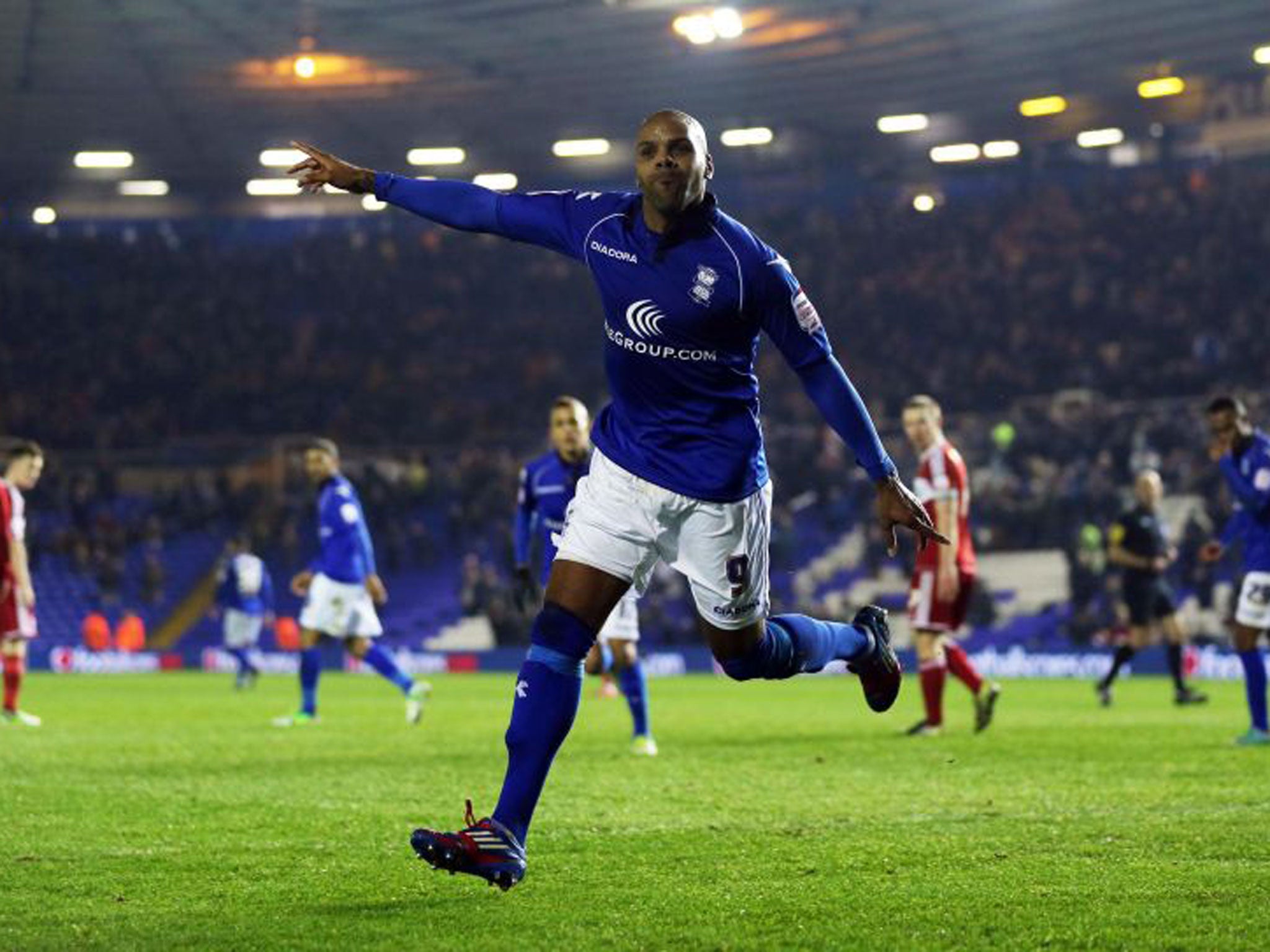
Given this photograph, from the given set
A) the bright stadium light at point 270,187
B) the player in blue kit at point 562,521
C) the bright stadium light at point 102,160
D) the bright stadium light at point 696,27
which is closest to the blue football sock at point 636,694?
the player in blue kit at point 562,521

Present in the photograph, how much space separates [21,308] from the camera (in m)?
44.7

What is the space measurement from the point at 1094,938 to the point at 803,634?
2154 millimetres

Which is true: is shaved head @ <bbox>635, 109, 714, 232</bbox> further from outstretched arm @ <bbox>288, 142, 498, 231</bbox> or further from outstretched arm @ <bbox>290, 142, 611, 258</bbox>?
outstretched arm @ <bbox>288, 142, 498, 231</bbox>

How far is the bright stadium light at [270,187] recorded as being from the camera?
154ft

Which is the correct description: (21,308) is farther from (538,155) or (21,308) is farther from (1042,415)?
(1042,415)

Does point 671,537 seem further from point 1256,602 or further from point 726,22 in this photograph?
point 726,22

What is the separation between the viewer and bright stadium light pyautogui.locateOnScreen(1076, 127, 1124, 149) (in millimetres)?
43062

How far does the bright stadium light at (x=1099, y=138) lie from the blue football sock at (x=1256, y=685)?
3226cm

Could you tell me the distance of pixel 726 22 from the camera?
106 ft

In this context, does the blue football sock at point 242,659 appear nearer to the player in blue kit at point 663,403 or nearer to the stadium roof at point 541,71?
the stadium roof at point 541,71

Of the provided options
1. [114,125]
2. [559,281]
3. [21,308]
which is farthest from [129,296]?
[559,281]

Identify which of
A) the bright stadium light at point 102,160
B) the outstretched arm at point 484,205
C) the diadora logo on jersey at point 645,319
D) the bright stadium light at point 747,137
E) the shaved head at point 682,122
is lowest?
the diadora logo on jersey at point 645,319

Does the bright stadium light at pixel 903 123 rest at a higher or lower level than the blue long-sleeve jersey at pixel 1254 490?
higher

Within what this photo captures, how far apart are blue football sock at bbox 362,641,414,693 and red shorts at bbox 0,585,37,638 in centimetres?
284
